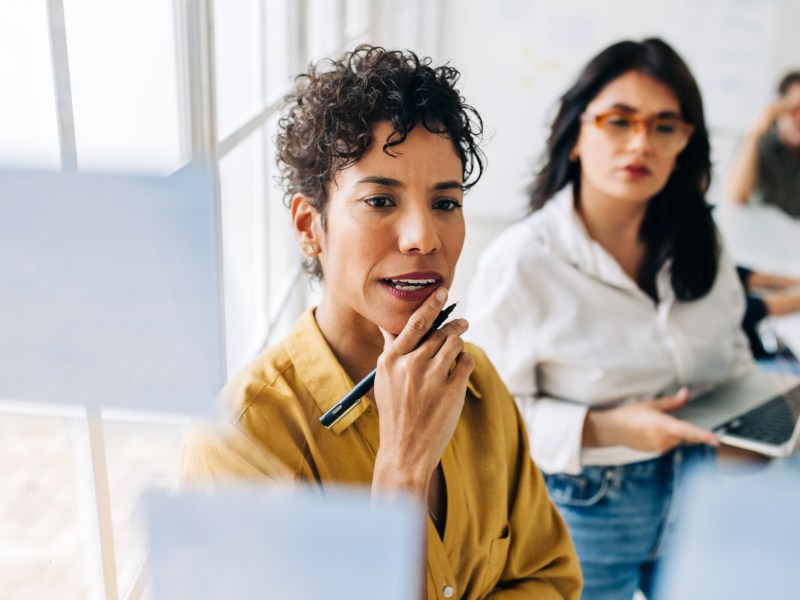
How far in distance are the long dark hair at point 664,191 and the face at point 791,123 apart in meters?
1.63

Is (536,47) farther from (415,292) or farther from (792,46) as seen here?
(415,292)

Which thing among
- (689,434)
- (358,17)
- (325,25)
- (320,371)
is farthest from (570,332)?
(358,17)

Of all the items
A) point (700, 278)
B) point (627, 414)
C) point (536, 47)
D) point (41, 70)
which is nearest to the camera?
point (41, 70)

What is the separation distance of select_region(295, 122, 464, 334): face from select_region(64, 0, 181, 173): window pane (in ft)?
0.37

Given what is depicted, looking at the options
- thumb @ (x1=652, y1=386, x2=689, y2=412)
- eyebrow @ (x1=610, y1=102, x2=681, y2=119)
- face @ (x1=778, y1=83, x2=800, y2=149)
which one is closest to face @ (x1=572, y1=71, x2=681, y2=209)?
eyebrow @ (x1=610, y1=102, x2=681, y2=119)

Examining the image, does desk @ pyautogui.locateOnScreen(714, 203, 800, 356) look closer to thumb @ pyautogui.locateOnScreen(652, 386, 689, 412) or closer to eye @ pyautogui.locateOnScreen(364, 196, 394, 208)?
thumb @ pyautogui.locateOnScreen(652, 386, 689, 412)

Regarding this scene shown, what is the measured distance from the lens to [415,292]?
0.51 meters

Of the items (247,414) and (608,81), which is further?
(608,81)

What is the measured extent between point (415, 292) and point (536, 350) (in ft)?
1.76

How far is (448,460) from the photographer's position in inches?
24.6

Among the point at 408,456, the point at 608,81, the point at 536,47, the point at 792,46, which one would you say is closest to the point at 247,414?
the point at 408,456

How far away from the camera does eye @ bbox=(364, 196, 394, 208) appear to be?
50 cm

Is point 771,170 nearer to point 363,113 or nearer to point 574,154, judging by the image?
point 574,154

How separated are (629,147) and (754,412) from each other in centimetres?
45
